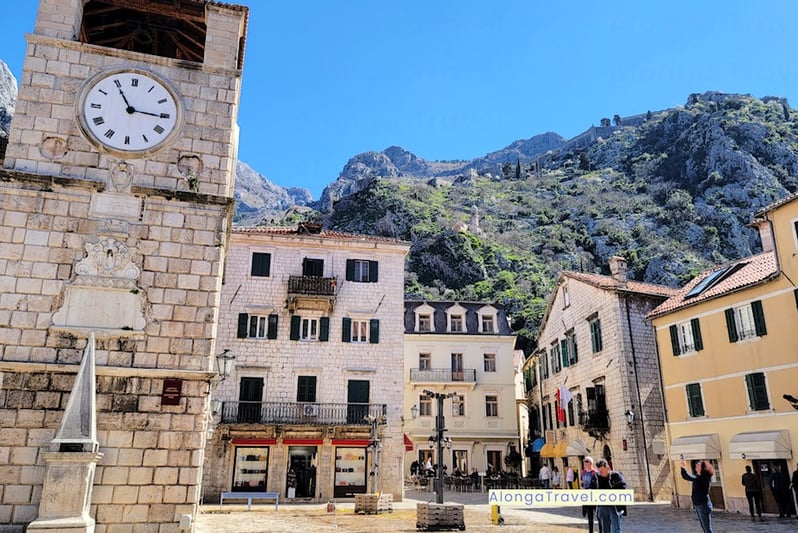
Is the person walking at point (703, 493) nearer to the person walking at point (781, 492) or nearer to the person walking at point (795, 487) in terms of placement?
the person walking at point (795, 487)

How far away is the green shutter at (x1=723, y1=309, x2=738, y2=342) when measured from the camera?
20.0 metres

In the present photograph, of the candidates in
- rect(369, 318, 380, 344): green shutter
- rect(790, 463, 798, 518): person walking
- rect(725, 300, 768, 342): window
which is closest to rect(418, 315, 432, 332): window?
rect(369, 318, 380, 344): green shutter

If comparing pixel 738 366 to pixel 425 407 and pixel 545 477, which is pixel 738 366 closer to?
pixel 545 477

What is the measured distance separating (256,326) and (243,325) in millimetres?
609

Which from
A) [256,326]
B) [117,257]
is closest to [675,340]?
[256,326]

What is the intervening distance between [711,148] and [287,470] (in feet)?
294

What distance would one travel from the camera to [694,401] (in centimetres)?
2166

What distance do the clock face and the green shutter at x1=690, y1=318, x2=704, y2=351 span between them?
758 inches

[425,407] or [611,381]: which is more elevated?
[611,381]

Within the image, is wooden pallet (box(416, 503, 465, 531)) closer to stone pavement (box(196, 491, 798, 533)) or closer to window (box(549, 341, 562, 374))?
stone pavement (box(196, 491, 798, 533))

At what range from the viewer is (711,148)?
92.1 metres

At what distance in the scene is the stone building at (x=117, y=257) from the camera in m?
9.09

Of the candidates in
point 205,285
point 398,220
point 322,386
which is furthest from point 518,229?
point 205,285

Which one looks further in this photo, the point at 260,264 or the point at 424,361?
the point at 424,361
